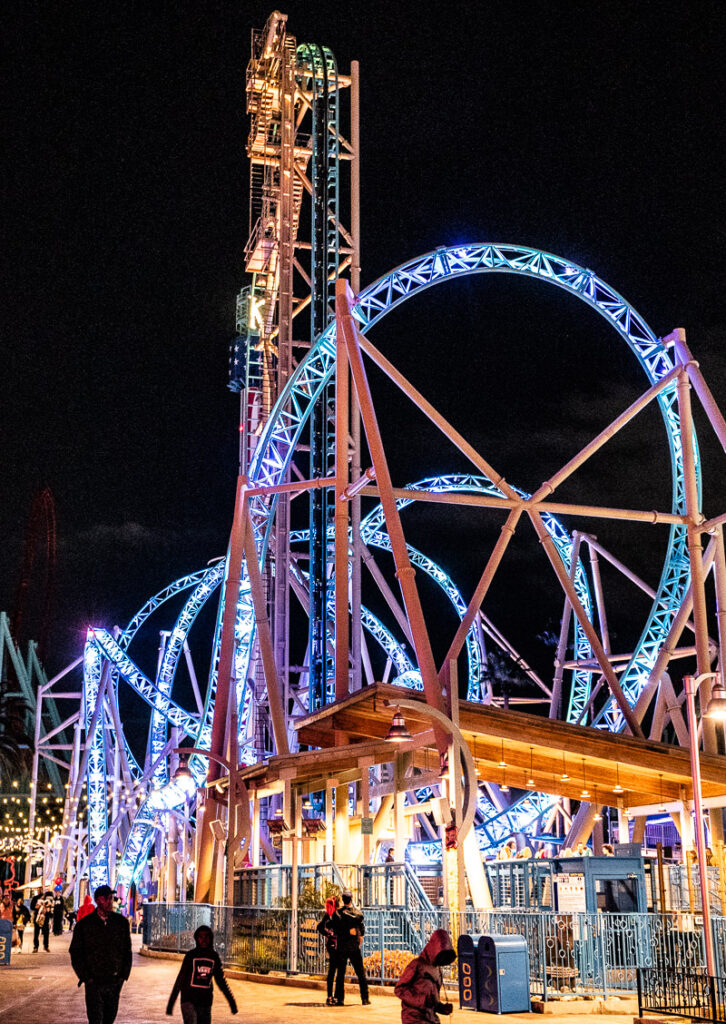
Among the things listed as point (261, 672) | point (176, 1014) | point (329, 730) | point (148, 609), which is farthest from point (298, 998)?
point (148, 609)

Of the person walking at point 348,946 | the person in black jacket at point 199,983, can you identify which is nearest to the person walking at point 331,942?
the person walking at point 348,946

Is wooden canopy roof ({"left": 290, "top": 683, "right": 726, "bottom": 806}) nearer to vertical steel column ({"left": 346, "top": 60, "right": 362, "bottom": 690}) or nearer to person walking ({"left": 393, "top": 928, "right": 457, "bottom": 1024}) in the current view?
vertical steel column ({"left": 346, "top": 60, "right": 362, "bottom": 690})

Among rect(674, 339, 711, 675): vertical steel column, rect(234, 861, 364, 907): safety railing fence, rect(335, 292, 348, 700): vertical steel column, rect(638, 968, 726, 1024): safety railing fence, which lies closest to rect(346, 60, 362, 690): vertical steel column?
rect(335, 292, 348, 700): vertical steel column

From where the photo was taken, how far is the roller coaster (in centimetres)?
2334

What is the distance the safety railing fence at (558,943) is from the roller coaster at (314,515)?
12.1ft

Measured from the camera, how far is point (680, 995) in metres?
11.5

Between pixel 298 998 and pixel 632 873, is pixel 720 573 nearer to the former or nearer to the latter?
pixel 632 873

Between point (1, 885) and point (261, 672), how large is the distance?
17012 mm

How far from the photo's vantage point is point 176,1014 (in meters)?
12.7

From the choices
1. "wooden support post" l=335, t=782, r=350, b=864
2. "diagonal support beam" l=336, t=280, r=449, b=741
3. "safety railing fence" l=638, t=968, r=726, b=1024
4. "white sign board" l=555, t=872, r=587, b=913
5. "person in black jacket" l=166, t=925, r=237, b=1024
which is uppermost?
"diagonal support beam" l=336, t=280, r=449, b=741

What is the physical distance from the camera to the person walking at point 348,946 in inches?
547

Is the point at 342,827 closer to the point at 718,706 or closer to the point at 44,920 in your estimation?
the point at 718,706

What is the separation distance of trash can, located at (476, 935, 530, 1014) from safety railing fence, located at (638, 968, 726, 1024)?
1450 millimetres

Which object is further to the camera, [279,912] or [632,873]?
[279,912]
